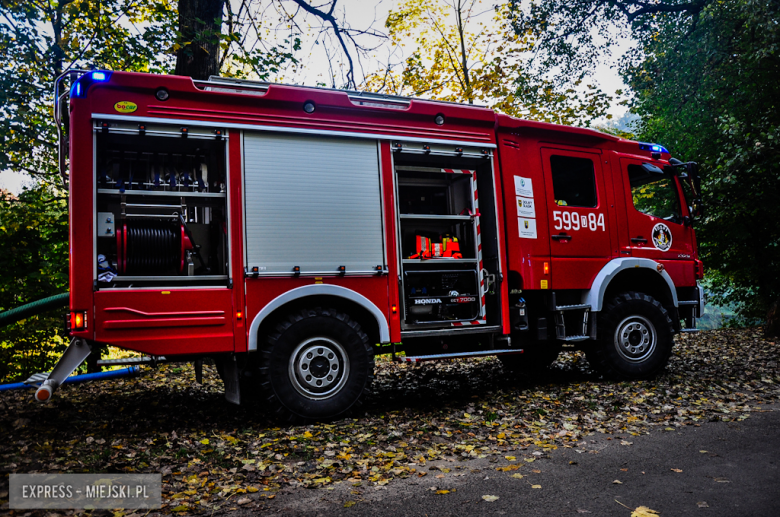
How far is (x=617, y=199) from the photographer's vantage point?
7.54 metres

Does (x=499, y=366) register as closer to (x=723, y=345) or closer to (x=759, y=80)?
(x=723, y=345)

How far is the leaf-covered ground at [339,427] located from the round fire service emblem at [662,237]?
1.84 meters

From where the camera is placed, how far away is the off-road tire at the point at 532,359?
844 cm

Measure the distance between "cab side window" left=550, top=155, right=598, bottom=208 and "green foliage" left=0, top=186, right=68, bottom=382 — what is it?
311 inches

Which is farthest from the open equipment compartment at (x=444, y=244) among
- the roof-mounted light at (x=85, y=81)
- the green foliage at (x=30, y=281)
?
the green foliage at (x=30, y=281)

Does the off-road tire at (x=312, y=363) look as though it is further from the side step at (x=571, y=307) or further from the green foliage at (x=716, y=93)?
the green foliage at (x=716, y=93)

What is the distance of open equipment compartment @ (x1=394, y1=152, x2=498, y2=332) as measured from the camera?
636 cm

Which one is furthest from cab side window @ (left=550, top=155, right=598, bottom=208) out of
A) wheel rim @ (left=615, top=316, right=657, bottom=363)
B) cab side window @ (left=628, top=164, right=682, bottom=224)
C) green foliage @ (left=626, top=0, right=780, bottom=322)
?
green foliage @ (left=626, top=0, right=780, bottom=322)

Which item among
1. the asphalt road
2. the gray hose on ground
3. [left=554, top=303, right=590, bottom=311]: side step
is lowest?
the asphalt road

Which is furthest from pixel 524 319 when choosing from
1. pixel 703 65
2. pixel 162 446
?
pixel 703 65

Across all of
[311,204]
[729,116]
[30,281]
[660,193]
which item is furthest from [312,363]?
[729,116]

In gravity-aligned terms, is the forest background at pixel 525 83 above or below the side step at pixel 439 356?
above

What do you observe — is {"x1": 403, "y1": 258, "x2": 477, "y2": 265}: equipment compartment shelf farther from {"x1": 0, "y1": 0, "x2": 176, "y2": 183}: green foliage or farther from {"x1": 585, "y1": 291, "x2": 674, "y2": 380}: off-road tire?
{"x1": 0, "y1": 0, "x2": 176, "y2": 183}: green foliage

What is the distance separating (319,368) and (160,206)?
2216 mm
